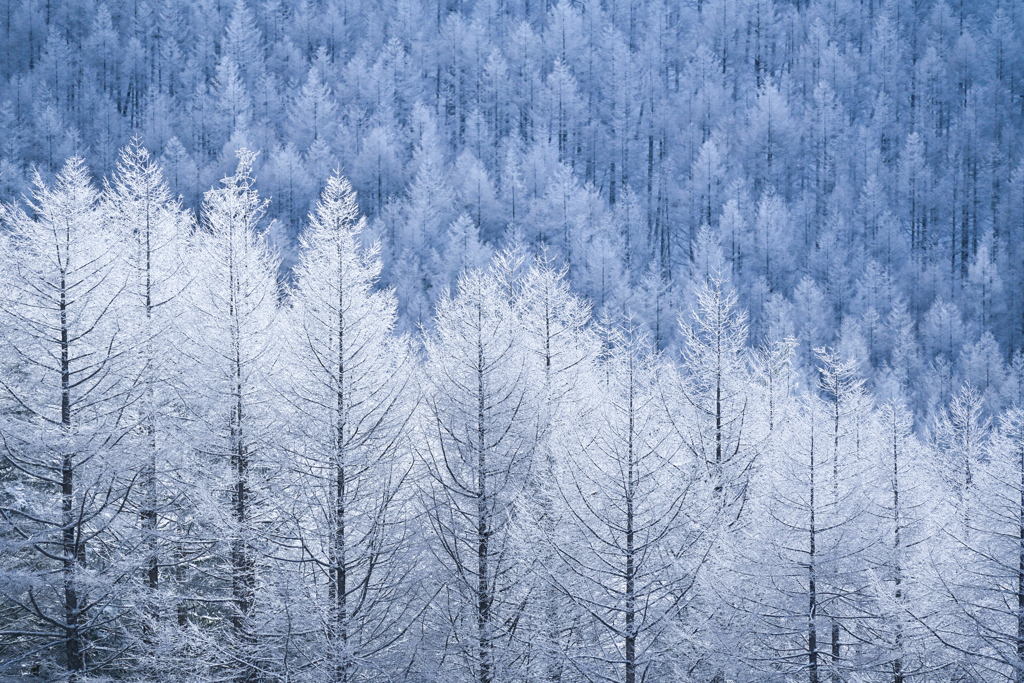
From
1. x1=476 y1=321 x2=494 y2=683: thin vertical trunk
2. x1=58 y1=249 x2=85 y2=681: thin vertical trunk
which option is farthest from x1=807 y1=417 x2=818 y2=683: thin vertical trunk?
x1=58 y1=249 x2=85 y2=681: thin vertical trunk

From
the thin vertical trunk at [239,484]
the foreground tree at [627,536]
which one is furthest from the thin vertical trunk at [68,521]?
the foreground tree at [627,536]

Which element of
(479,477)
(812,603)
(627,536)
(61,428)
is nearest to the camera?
(61,428)

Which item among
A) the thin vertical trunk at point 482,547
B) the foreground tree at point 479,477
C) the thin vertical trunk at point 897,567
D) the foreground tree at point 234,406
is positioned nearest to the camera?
the thin vertical trunk at point 482,547

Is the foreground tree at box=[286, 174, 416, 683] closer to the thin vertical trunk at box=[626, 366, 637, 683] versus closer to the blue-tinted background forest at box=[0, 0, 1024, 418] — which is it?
the thin vertical trunk at box=[626, 366, 637, 683]

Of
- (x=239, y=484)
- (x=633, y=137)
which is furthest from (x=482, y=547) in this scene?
(x=633, y=137)

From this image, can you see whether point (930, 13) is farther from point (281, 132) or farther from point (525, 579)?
point (525, 579)

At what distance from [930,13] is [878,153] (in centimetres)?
4940

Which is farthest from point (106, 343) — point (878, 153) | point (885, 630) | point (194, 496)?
point (878, 153)

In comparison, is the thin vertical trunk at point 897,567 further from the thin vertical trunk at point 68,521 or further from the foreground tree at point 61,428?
the thin vertical trunk at point 68,521

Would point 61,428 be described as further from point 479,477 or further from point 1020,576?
point 1020,576

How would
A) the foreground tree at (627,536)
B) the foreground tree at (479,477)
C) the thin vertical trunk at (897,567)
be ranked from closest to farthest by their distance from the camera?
the foreground tree at (479,477) → the foreground tree at (627,536) → the thin vertical trunk at (897,567)

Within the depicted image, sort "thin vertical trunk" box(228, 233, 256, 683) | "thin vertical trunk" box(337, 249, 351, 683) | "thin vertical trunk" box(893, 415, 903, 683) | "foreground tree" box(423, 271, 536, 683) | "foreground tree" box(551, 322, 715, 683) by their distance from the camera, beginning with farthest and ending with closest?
"thin vertical trunk" box(893, 415, 903, 683), "thin vertical trunk" box(228, 233, 256, 683), "foreground tree" box(551, 322, 715, 683), "foreground tree" box(423, 271, 536, 683), "thin vertical trunk" box(337, 249, 351, 683)

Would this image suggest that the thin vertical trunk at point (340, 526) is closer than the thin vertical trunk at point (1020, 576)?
Yes

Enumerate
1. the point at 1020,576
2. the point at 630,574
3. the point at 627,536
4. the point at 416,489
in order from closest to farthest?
the point at 630,574 → the point at 627,536 → the point at 416,489 → the point at 1020,576
